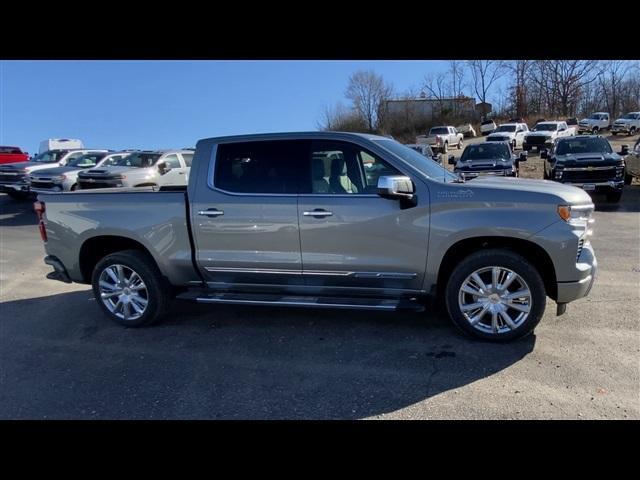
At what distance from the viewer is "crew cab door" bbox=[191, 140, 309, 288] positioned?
14.3 ft

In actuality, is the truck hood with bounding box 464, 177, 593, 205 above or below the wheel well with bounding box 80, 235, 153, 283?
above

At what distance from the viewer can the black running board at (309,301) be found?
159 inches

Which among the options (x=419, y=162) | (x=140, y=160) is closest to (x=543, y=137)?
(x=140, y=160)

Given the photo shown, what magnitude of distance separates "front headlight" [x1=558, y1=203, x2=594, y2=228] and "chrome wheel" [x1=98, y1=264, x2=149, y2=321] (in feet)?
13.4

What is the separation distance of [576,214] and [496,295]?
969mm

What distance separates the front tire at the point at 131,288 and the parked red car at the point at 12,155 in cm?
2787

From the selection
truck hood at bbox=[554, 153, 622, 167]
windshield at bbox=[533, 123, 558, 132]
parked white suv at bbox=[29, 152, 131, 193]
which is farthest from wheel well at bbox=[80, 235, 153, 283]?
windshield at bbox=[533, 123, 558, 132]

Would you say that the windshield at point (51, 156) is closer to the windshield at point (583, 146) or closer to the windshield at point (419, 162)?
the windshield at point (419, 162)

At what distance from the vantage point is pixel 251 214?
4.39m

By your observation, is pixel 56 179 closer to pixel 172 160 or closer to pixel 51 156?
pixel 172 160

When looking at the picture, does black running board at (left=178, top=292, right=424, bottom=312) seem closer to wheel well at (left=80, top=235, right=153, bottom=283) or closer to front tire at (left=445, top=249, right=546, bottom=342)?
front tire at (left=445, top=249, right=546, bottom=342)

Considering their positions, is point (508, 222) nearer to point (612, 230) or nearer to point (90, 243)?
point (90, 243)

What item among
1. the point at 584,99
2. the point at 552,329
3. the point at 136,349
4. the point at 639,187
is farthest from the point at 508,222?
the point at 584,99

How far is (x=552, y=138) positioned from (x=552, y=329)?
29.2m
